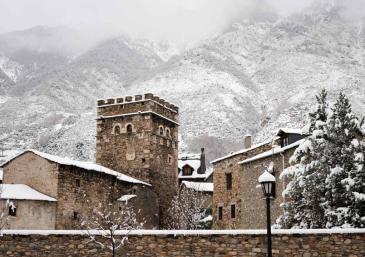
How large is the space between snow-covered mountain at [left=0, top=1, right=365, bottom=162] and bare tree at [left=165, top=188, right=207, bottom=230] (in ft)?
139

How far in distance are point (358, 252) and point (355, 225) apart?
5393 millimetres

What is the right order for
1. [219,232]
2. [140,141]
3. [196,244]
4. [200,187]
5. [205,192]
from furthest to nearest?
[200,187], [205,192], [140,141], [196,244], [219,232]

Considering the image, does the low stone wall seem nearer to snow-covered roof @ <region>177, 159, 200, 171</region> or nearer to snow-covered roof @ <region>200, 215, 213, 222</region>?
snow-covered roof @ <region>200, 215, 213, 222</region>

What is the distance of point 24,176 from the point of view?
126ft

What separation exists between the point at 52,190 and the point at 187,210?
46.3 feet

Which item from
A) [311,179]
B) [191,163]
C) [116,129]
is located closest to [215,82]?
[191,163]

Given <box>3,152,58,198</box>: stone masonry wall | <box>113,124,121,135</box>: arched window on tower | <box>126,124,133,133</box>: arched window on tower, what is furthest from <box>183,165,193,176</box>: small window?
<box>3,152,58,198</box>: stone masonry wall

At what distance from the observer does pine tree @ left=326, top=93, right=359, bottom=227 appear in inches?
893

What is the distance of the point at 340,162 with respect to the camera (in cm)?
2408

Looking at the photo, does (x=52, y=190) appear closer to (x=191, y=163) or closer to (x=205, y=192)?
(x=205, y=192)

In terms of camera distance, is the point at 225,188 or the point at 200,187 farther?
the point at 200,187

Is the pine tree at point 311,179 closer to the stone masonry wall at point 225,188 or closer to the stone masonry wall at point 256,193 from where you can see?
the stone masonry wall at point 256,193

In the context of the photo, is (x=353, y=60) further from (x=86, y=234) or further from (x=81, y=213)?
(x=86, y=234)

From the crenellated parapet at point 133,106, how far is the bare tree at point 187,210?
7.59 metres
